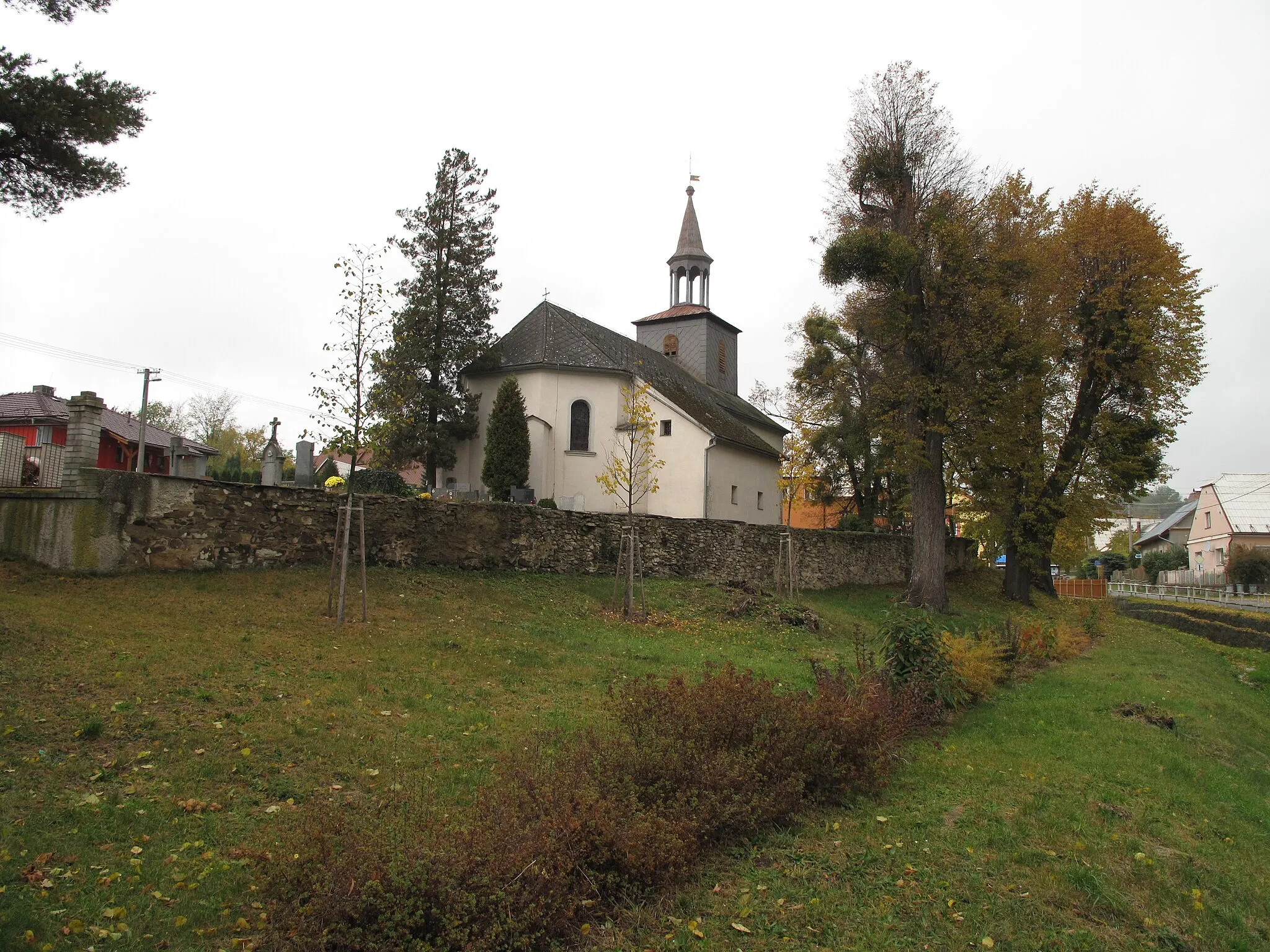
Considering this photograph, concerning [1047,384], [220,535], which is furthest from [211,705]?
[1047,384]

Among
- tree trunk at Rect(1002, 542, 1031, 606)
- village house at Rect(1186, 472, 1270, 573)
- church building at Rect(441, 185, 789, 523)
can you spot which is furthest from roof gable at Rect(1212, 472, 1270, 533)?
church building at Rect(441, 185, 789, 523)

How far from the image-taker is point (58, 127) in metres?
10.3

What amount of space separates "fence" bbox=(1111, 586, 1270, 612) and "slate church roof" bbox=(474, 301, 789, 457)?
18.0 meters

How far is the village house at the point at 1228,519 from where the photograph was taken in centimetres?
4819

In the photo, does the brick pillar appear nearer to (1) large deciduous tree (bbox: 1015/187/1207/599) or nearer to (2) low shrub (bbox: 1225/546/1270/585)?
(1) large deciduous tree (bbox: 1015/187/1207/599)

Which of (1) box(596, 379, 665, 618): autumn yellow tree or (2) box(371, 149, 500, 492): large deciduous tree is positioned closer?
(1) box(596, 379, 665, 618): autumn yellow tree

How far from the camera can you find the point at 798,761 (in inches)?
259

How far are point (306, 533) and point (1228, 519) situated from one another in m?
53.8

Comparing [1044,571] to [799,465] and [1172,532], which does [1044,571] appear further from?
[1172,532]

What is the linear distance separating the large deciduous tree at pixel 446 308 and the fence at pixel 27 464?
14.0 m

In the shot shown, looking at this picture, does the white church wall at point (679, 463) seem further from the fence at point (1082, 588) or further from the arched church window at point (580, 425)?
the fence at point (1082, 588)

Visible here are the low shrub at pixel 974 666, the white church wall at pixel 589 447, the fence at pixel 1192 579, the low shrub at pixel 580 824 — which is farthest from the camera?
the fence at pixel 1192 579

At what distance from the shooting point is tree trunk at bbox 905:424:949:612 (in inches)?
880

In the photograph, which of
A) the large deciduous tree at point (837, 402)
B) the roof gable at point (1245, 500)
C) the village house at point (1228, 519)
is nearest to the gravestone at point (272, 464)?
the large deciduous tree at point (837, 402)
